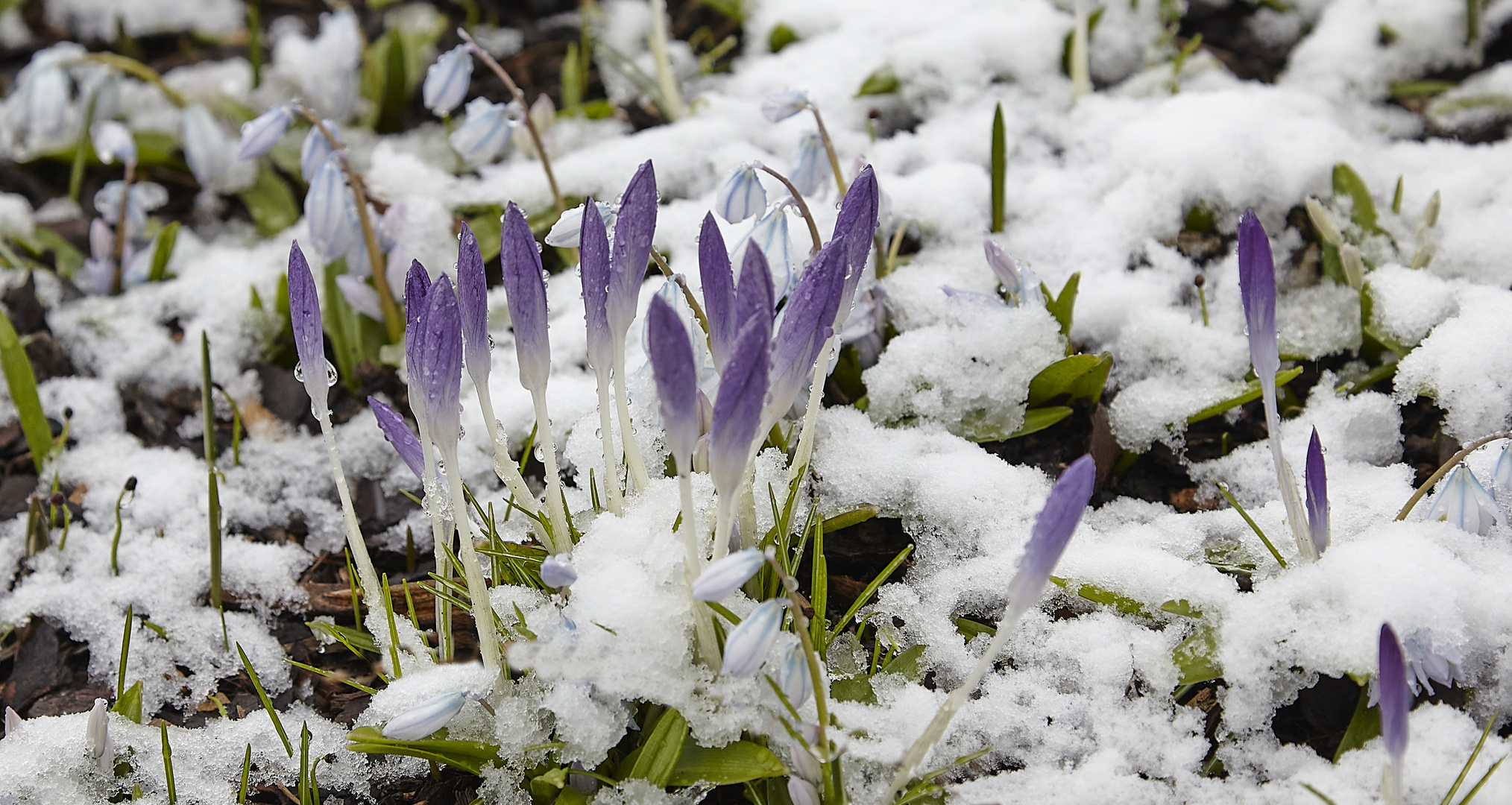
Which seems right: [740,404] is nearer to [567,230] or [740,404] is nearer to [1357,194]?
[567,230]

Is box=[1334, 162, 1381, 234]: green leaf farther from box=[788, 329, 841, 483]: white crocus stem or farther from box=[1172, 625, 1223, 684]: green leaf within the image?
box=[788, 329, 841, 483]: white crocus stem

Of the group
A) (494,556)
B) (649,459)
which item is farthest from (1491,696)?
(494,556)

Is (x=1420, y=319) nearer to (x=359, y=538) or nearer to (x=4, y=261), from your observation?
(x=359, y=538)

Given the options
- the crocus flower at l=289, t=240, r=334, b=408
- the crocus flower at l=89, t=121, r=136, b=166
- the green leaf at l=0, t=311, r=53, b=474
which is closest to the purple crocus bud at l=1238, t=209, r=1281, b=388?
the crocus flower at l=289, t=240, r=334, b=408

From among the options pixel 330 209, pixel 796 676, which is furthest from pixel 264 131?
pixel 796 676

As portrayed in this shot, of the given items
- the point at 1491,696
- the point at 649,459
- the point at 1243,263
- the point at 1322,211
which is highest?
the point at 1243,263
